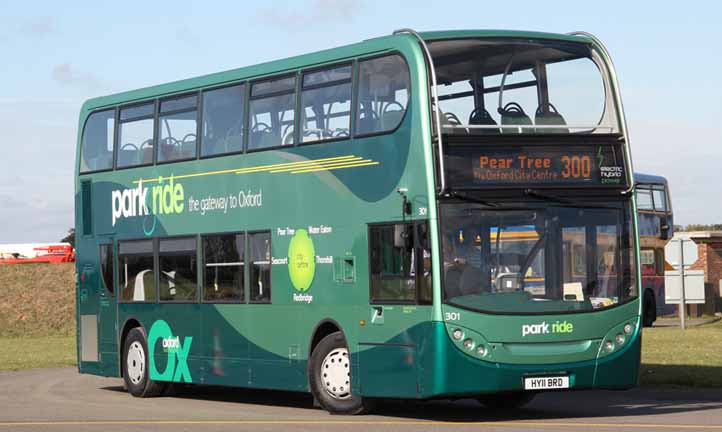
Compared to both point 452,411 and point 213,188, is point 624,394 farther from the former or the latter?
point 213,188

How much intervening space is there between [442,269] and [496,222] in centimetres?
82

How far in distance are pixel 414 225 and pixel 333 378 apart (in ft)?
8.39

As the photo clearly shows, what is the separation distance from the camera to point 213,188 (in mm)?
20141

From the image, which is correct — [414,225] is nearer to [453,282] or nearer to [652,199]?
[453,282]

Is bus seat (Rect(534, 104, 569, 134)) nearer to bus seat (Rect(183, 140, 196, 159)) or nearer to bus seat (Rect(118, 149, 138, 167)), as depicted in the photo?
bus seat (Rect(183, 140, 196, 159))

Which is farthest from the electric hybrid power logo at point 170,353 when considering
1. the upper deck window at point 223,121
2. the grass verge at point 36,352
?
the grass verge at point 36,352

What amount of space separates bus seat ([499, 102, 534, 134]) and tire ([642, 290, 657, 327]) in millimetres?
29340

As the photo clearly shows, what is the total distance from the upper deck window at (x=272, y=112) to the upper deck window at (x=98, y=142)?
13.7 feet

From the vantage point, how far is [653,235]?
155 feet

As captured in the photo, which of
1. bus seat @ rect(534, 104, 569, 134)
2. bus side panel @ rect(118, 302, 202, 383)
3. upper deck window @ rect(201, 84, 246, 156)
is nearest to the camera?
bus seat @ rect(534, 104, 569, 134)

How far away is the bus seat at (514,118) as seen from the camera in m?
16.3

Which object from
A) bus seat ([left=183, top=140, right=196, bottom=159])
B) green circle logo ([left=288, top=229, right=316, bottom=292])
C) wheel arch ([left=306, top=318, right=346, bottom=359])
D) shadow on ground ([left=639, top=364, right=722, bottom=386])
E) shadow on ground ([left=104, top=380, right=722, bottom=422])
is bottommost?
shadow on ground ([left=104, top=380, right=722, bottom=422])

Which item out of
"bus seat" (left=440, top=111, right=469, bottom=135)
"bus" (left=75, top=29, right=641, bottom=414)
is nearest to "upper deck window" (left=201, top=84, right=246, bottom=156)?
"bus" (left=75, top=29, right=641, bottom=414)

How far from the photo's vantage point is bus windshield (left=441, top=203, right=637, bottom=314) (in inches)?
625
